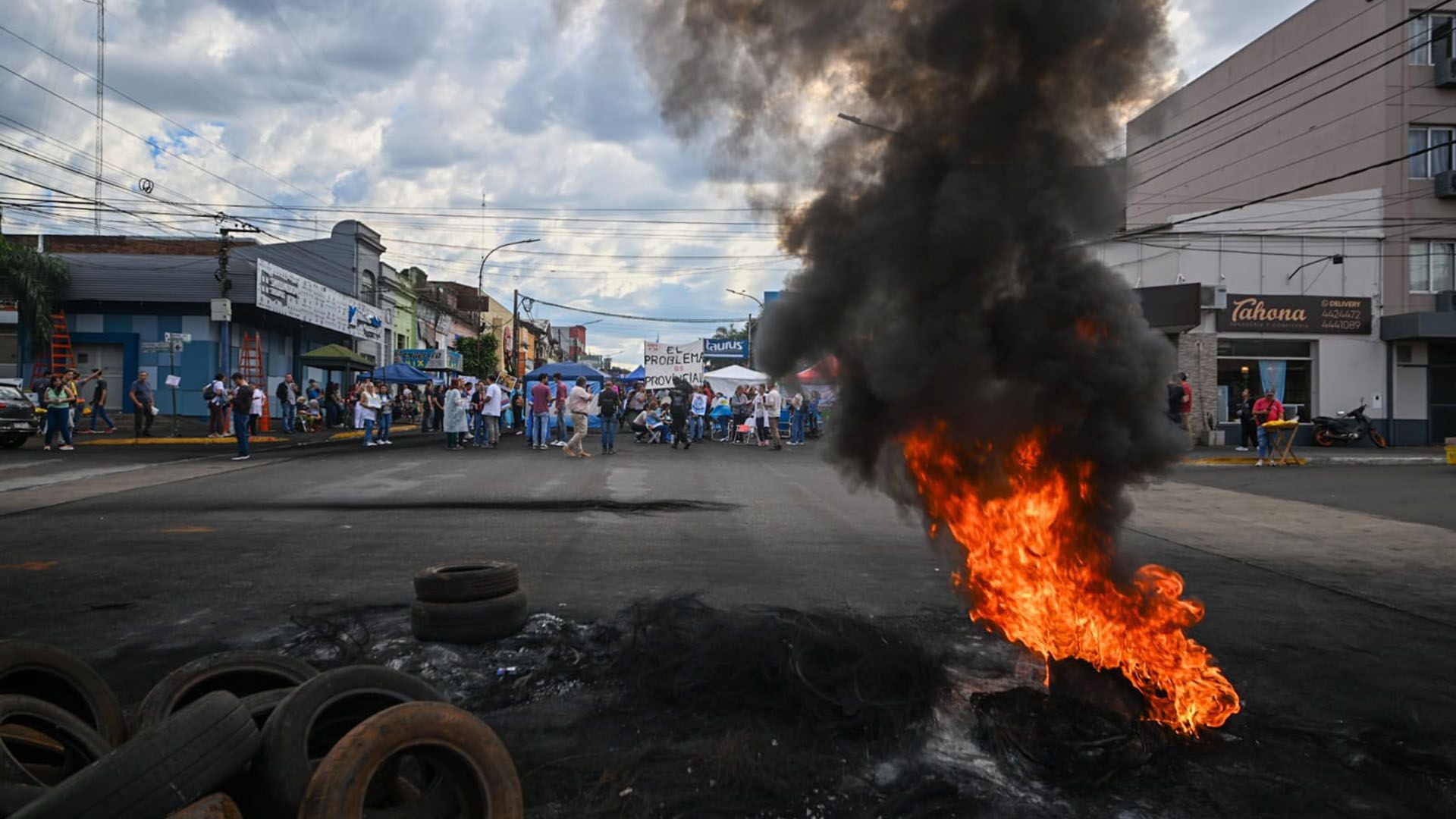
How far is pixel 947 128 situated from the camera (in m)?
4.57

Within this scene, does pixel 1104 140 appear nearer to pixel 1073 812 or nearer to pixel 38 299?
pixel 1073 812

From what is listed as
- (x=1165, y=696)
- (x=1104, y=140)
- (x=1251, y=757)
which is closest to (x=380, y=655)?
(x=1165, y=696)

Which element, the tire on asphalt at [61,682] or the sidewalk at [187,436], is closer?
the tire on asphalt at [61,682]

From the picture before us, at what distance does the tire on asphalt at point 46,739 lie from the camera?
289 centimetres

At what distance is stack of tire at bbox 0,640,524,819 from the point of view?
2.43 m

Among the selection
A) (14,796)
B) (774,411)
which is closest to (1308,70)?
(774,411)

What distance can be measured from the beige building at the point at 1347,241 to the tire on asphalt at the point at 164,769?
28.3 meters

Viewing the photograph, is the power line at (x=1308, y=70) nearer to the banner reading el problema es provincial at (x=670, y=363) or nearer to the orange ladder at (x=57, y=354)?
the banner reading el problema es provincial at (x=670, y=363)

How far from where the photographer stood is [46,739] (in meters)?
2.99

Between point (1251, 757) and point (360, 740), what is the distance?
145 inches

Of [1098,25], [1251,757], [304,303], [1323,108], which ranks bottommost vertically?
[1251,757]

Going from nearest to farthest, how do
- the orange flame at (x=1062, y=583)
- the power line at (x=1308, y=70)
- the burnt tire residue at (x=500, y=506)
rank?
the orange flame at (x=1062, y=583), the power line at (x=1308, y=70), the burnt tire residue at (x=500, y=506)

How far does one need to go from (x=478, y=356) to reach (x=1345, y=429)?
47987 millimetres

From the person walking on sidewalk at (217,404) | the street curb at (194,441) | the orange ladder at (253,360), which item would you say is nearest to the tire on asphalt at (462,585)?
the street curb at (194,441)
